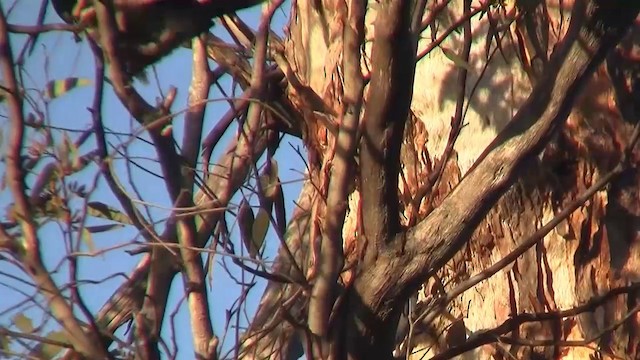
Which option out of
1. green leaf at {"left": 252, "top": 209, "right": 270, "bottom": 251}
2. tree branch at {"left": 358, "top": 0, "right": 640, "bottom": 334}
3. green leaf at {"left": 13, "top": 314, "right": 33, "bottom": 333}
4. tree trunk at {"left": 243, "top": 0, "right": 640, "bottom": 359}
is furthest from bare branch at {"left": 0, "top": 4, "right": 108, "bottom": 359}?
tree trunk at {"left": 243, "top": 0, "right": 640, "bottom": 359}

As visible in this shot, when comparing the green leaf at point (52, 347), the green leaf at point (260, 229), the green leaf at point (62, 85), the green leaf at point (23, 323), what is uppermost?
the green leaf at point (62, 85)

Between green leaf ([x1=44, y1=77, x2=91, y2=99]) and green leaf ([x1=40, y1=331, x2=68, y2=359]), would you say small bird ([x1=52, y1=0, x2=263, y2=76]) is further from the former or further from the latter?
green leaf ([x1=40, y1=331, x2=68, y2=359])

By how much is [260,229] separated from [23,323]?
1.39 ft

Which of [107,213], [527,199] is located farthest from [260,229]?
[527,199]

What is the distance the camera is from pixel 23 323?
6.46 feet

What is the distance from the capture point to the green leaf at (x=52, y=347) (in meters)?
1.85

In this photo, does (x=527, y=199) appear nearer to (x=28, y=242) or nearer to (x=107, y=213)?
(x=107, y=213)

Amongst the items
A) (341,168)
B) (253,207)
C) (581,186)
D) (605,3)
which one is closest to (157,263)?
(253,207)

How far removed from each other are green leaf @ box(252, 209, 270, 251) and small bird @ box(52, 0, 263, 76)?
325 mm

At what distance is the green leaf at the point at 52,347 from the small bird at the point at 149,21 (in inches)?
17.4

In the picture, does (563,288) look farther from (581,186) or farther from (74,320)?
(74,320)

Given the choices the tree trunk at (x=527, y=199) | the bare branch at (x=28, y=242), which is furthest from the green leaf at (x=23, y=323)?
the tree trunk at (x=527, y=199)

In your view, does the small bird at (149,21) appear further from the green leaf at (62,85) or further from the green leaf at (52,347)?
the green leaf at (52,347)

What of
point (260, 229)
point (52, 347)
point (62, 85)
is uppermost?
point (62, 85)
